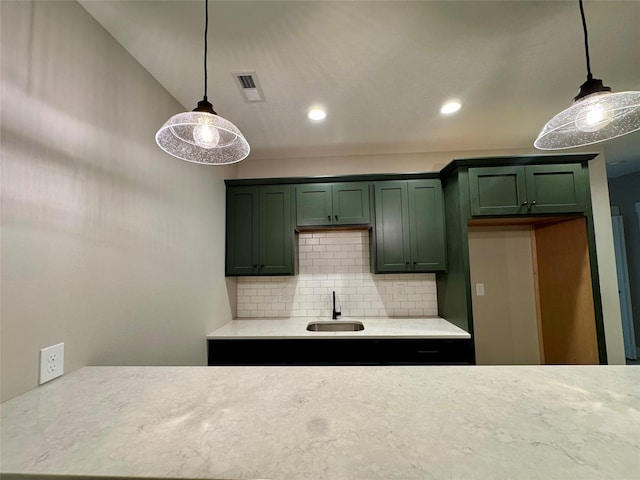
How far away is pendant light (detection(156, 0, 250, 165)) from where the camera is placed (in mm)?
1033

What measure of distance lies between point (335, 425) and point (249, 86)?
197 cm

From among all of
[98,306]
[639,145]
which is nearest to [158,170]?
[98,306]

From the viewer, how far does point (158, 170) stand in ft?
5.61

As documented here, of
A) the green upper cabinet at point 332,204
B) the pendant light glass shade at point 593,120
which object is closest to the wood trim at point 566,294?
the pendant light glass shade at point 593,120

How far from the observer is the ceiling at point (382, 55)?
4.21 ft

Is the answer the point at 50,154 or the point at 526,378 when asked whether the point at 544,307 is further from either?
the point at 50,154

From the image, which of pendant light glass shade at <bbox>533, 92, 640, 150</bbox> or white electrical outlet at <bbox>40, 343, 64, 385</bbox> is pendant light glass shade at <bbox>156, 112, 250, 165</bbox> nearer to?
white electrical outlet at <bbox>40, 343, 64, 385</bbox>

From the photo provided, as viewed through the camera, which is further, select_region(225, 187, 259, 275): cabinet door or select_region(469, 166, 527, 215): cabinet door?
select_region(225, 187, 259, 275): cabinet door

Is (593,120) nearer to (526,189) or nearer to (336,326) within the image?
(526,189)

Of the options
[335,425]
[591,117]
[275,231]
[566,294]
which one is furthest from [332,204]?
[566,294]

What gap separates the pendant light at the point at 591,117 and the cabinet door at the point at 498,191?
31.7 inches

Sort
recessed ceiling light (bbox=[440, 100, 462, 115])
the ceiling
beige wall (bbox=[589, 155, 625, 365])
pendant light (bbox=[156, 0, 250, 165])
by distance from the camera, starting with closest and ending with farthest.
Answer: pendant light (bbox=[156, 0, 250, 165]), the ceiling, recessed ceiling light (bbox=[440, 100, 462, 115]), beige wall (bbox=[589, 155, 625, 365])

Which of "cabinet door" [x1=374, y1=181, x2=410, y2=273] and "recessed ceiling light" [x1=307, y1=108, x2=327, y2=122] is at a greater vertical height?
"recessed ceiling light" [x1=307, y1=108, x2=327, y2=122]

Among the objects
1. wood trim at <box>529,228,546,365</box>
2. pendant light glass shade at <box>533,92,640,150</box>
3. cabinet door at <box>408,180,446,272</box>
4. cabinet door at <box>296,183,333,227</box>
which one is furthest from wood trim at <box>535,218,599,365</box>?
cabinet door at <box>296,183,333,227</box>
